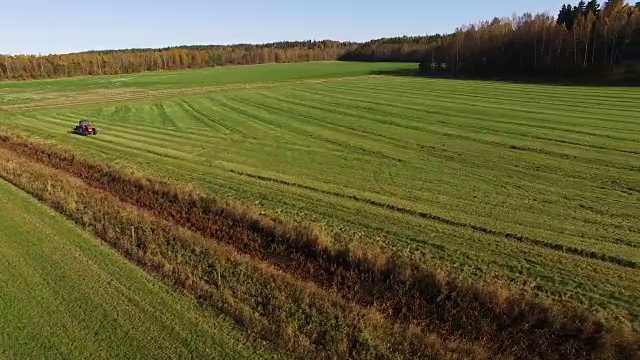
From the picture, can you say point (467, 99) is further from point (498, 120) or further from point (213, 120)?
point (213, 120)

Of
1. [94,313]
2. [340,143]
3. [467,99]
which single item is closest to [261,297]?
[94,313]

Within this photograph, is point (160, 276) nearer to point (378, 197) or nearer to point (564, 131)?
point (378, 197)

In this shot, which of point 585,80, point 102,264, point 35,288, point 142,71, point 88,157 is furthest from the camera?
point 142,71

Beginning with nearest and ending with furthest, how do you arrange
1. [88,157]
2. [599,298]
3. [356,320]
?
[356,320] → [599,298] → [88,157]

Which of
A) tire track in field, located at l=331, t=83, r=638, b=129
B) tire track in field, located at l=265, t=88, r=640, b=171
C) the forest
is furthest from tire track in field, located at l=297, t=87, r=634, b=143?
the forest

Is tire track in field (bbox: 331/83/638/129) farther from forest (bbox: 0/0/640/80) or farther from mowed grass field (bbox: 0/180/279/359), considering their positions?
mowed grass field (bbox: 0/180/279/359)

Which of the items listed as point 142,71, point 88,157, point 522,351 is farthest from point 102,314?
point 142,71
